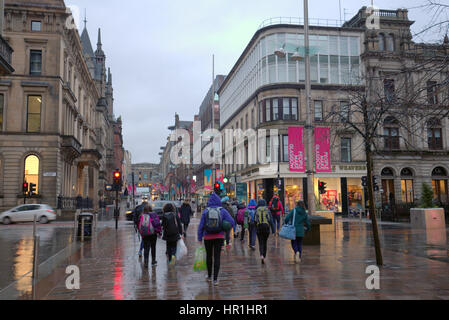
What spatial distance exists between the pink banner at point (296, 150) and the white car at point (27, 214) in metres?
21.6

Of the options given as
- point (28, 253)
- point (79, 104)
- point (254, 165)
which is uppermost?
point (79, 104)

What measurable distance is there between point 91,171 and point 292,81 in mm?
31462

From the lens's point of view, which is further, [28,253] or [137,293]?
[28,253]

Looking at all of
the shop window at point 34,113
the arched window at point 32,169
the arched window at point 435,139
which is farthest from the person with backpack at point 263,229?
the arched window at point 435,139

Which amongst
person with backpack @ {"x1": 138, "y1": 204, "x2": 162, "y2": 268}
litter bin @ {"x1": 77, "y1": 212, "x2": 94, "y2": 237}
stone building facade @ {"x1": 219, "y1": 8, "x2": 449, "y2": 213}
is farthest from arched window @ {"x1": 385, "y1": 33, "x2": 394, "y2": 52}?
person with backpack @ {"x1": 138, "y1": 204, "x2": 162, "y2": 268}

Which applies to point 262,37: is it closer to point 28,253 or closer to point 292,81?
point 292,81

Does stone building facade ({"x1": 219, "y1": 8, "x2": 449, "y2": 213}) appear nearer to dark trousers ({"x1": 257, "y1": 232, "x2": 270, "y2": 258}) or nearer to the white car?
the white car

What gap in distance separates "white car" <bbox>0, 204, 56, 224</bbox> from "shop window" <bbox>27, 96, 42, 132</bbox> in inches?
318

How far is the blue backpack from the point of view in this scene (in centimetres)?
790

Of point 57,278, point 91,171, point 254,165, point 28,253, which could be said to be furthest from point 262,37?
point 57,278

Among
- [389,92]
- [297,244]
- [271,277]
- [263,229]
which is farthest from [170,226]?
[389,92]

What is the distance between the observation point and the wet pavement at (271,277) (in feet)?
23.3
